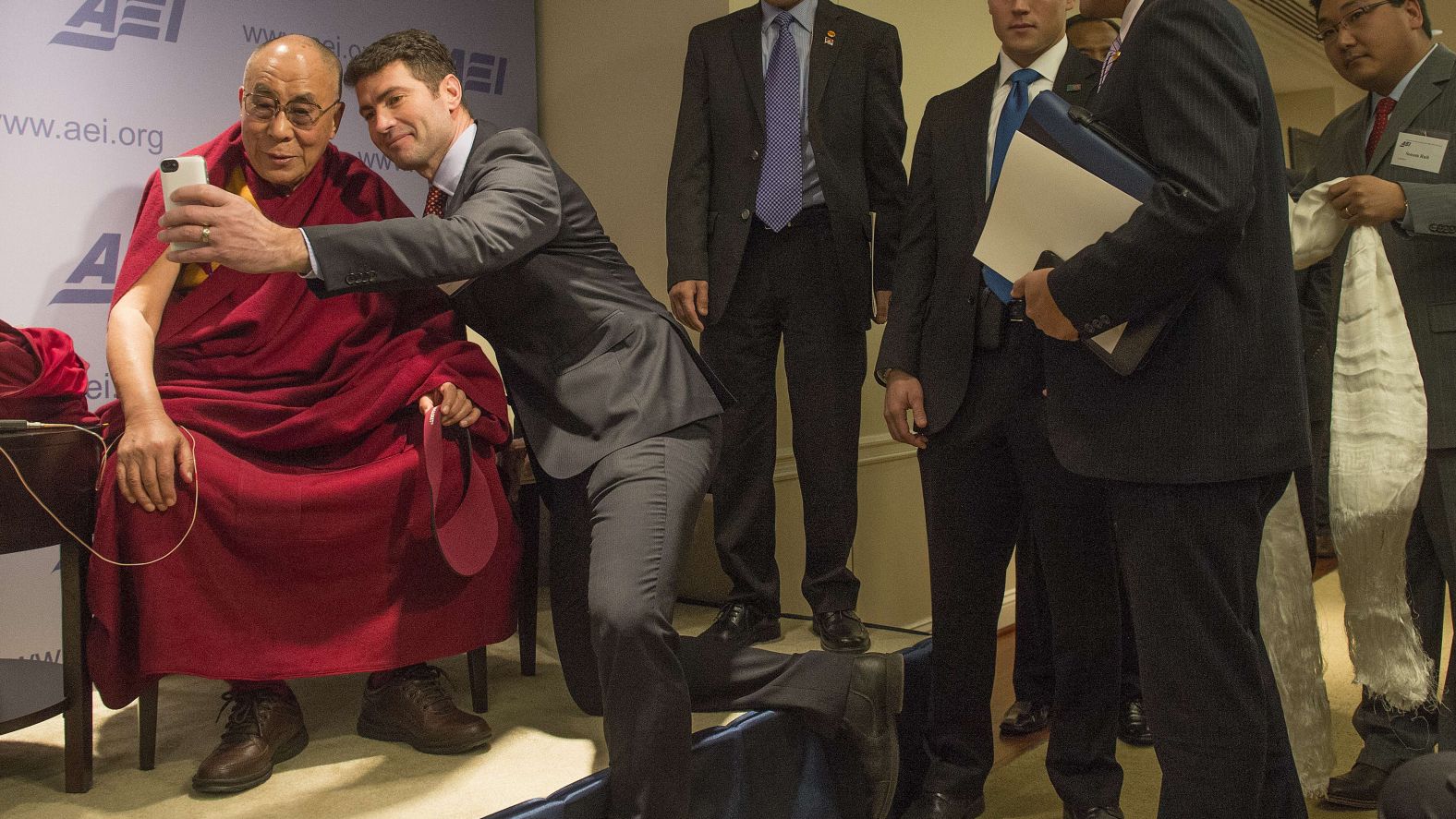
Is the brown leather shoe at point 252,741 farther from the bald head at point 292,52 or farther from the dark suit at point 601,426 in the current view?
the bald head at point 292,52

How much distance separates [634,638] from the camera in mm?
1740

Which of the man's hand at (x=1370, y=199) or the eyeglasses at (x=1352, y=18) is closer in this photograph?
the man's hand at (x=1370, y=199)

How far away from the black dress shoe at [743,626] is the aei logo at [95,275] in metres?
1.59

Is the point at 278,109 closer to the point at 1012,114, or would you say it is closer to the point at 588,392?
the point at 588,392

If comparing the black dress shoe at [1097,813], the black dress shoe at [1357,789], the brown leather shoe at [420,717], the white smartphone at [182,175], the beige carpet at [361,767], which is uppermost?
the white smartphone at [182,175]

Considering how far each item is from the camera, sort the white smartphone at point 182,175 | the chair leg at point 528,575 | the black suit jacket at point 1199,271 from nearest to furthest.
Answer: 1. the black suit jacket at point 1199,271
2. the white smartphone at point 182,175
3. the chair leg at point 528,575


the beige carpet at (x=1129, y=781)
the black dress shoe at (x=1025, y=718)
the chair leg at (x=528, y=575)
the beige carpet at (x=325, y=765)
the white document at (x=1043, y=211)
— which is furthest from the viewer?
the black dress shoe at (x=1025, y=718)

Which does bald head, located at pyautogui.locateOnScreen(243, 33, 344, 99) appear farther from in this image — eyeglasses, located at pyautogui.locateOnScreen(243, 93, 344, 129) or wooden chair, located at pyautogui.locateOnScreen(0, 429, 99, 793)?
wooden chair, located at pyautogui.locateOnScreen(0, 429, 99, 793)

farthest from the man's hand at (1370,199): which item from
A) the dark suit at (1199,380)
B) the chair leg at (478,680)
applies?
the chair leg at (478,680)

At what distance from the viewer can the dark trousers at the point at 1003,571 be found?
1984 millimetres

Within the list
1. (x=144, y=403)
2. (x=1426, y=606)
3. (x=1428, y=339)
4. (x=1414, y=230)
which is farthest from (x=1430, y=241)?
(x=144, y=403)

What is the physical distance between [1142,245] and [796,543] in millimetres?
2005

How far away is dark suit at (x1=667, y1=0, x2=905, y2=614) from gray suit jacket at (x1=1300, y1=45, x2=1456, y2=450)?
1017mm

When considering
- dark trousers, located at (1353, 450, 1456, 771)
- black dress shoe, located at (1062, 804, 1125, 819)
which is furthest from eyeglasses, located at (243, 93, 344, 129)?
dark trousers, located at (1353, 450, 1456, 771)
